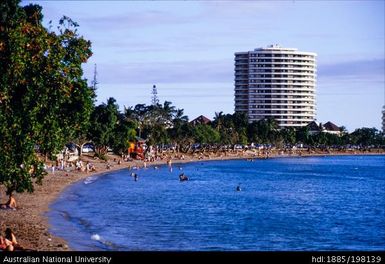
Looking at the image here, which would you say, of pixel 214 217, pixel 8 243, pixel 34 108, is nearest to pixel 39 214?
pixel 34 108

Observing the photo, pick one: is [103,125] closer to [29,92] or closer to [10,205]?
[10,205]

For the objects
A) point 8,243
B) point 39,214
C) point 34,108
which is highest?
point 34,108

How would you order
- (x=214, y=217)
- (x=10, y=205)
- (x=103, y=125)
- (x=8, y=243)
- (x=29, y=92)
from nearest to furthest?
(x=8, y=243), (x=29, y=92), (x=10, y=205), (x=214, y=217), (x=103, y=125)

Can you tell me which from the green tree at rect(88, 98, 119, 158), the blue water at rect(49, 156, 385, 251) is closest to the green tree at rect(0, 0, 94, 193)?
Result: the blue water at rect(49, 156, 385, 251)

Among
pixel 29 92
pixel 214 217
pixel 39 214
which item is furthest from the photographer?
pixel 214 217

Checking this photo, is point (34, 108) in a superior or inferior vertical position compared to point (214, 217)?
superior

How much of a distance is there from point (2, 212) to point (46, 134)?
7.41 meters

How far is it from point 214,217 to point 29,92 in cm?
1982

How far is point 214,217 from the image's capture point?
4269 centimetres

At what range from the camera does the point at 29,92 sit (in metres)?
27.3

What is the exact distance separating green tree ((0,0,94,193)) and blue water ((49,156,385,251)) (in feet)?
15.3

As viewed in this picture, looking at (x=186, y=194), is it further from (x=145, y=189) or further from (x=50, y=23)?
(x=50, y=23)

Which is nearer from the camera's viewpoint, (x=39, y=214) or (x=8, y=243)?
(x=8, y=243)
